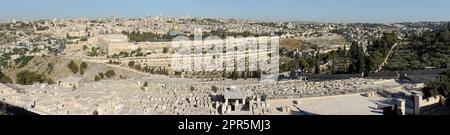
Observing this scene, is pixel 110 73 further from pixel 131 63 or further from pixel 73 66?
pixel 131 63

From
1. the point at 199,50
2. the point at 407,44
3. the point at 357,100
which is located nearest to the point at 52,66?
the point at 199,50

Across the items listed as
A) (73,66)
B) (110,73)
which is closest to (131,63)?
(73,66)

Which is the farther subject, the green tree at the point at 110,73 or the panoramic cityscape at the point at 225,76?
the green tree at the point at 110,73

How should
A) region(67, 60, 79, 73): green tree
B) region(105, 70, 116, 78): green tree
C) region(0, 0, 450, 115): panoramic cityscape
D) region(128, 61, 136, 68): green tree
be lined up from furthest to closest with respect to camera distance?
region(128, 61, 136, 68): green tree
region(67, 60, 79, 73): green tree
region(105, 70, 116, 78): green tree
region(0, 0, 450, 115): panoramic cityscape

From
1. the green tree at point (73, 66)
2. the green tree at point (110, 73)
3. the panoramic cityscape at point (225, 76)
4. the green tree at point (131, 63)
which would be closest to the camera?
the panoramic cityscape at point (225, 76)

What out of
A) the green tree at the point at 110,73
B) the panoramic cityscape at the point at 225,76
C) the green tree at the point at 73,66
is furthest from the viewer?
the green tree at the point at 73,66

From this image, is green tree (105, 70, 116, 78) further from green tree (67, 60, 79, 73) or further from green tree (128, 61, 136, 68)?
green tree (128, 61, 136, 68)

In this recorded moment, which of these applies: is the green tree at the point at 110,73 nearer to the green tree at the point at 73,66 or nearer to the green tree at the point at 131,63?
the green tree at the point at 73,66

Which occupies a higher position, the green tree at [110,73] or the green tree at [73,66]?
the green tree at [73,66]

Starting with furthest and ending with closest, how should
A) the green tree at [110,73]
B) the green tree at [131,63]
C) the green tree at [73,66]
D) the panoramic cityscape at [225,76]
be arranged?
Result: the green tree at [131,63], the green tree at [73,66], the green tree at [110,73], the panoramic cityscape at [225,76]
